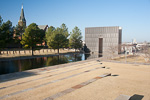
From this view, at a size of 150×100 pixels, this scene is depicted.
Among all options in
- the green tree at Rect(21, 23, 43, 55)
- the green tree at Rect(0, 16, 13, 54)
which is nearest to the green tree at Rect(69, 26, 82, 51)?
the green tree at Rect(21, 23, 43, 55)

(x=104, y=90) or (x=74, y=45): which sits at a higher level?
(x=74, y=45)

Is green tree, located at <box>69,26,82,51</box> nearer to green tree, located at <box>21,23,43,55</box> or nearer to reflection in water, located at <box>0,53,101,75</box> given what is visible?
green tree, located at <box>21,23,43,55</box>

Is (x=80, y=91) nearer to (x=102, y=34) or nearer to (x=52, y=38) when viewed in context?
(x=52, y=38)

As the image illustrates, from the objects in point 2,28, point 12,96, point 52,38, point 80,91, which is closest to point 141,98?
point 80,91

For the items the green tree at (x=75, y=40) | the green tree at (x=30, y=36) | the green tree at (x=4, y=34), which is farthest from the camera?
the green tree at (x=75, y=40)

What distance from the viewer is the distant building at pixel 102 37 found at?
178 ft

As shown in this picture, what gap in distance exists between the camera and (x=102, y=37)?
57500mm

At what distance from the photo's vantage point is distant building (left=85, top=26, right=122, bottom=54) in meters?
54.3

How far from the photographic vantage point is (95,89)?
7.71 m

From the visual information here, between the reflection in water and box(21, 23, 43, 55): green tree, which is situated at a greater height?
box(21, 23, 43, 55): green tree

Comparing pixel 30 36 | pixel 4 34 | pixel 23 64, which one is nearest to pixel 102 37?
pixel 30 36

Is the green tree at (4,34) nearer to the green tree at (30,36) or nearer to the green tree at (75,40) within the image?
the green tree at (30,36)

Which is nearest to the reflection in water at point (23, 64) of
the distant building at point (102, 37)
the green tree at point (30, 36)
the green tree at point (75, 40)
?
the green tree at point (30, 36)

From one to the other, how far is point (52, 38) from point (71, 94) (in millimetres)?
36561
